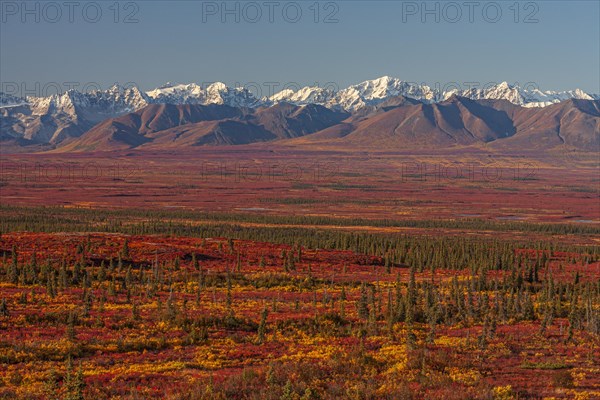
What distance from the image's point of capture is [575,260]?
9219cm

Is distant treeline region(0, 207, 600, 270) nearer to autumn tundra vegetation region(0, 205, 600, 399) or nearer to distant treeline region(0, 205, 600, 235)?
distant treeline region(0, 205, 600, 235)

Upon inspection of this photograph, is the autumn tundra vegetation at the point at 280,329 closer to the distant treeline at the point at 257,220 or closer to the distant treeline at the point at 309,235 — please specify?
the distant treeline at the point at 309,235

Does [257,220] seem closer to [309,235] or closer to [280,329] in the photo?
[309,235]

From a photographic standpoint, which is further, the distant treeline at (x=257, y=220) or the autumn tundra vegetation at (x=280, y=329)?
the distant treeline at (x=257, y=220)

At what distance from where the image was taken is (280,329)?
40.5 m

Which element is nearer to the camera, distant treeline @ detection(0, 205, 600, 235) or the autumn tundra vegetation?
the autumn tundra vegetation

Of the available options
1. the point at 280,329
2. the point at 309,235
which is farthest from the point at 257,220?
the point at 280,329

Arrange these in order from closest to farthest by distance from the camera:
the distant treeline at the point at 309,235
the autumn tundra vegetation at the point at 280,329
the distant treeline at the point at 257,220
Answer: the autumn tundra vegetation at the point at 280,329 < the distant treeline at the point at 309,235 < the distant treeline at the point at 257,220

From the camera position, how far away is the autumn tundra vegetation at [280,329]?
92.3ft

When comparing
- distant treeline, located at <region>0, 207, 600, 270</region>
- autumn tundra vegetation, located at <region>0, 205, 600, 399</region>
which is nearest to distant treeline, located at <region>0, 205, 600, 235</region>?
distant treeline, located at <region>0, 207, 600, 270</region>

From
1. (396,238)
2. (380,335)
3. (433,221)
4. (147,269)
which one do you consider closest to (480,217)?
(433,221)

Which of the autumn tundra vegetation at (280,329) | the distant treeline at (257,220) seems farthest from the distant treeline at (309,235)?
the autumn tundra vegetation at (280,329)

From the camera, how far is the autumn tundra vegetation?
92.3 feet

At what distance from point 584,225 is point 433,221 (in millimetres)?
30260
